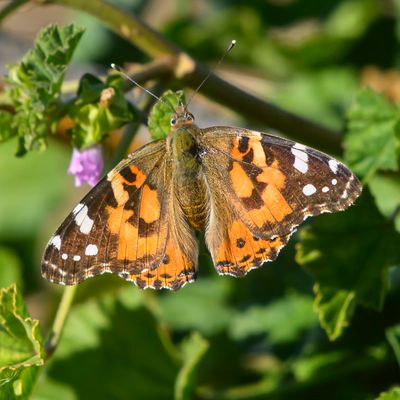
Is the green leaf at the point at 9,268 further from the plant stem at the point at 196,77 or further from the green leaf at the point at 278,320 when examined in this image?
the plant stem at the point at 196,77

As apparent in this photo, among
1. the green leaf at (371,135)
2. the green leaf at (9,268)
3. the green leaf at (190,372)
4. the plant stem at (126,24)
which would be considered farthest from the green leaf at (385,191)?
the green leaf at (9,268)

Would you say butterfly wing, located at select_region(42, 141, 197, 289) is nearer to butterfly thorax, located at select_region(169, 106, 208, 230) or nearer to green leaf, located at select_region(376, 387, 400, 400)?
butterfly thorax, located at select_region(169, 106, 208, 230)

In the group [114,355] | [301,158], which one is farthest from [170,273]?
[114,355]

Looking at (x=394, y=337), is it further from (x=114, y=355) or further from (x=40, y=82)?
(x=40, y=82)

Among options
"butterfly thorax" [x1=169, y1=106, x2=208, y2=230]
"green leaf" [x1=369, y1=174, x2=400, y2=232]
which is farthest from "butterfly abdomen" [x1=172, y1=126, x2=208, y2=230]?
"green leaf" [x1=369, y1=174, x2=400, y2=232]

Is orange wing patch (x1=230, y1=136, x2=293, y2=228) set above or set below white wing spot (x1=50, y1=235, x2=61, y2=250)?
above

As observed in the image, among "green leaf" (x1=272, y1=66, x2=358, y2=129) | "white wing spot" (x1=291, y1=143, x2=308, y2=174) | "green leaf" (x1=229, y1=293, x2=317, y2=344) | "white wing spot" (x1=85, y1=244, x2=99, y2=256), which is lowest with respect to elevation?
"green leaf" (x1=229, y1=293, x2=317, y2=344)

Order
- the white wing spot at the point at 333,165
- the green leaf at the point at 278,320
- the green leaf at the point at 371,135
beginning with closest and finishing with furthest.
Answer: the white wing spot at the point at 333,165
the green leaf at the point at 371,135
the green leaf at the point at 278,320
